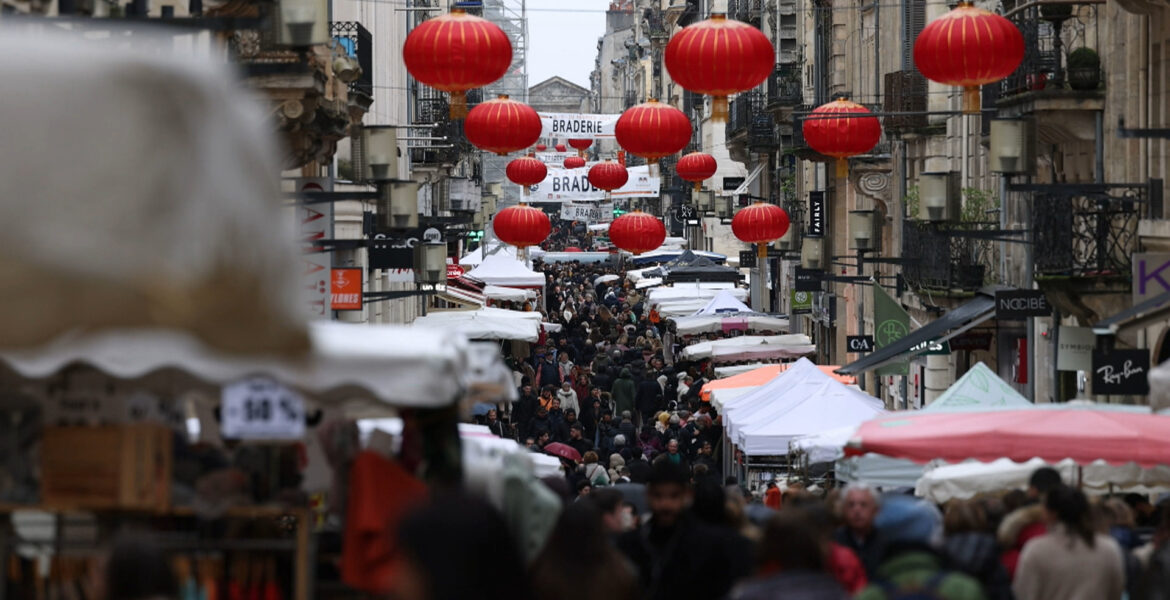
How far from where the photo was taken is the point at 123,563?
213 inches

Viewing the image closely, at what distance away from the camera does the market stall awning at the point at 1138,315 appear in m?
12.2

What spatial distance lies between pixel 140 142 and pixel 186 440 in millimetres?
4005

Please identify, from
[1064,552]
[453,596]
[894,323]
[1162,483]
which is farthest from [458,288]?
[453,596]

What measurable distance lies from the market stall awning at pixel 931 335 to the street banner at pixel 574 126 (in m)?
10.9

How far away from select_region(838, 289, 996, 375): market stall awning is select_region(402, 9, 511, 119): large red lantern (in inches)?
251

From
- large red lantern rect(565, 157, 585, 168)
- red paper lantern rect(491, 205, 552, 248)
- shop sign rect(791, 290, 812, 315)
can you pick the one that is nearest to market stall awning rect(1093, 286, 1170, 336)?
red paper lantern rect(491, 205, 552, 248)

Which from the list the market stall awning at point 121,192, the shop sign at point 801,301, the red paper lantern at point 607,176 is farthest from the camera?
the red paper lantern at point 607,176

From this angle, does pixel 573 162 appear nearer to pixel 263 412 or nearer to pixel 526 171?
pixel 526 171

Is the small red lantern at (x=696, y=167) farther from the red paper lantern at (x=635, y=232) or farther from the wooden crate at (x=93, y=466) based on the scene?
the wooden crate at (x=93, y=466)

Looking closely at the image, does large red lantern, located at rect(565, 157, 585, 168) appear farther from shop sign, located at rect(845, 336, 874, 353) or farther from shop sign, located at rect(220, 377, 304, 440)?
shop sign, located at rect(220, 377, 304, 440)

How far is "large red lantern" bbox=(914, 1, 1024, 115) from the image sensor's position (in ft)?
48.7

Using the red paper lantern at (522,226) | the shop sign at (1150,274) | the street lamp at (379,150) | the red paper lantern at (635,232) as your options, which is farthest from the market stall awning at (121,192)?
the red paper lantern at (635,232)

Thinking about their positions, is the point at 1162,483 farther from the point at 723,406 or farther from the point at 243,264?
the point at 243,264

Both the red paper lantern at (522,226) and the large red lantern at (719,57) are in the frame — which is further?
the red paper lantern at (522,226)
